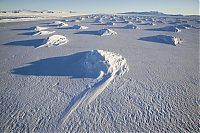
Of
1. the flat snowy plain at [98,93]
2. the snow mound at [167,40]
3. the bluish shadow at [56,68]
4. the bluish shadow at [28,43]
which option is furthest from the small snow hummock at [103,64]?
the snow mound at [167,40]

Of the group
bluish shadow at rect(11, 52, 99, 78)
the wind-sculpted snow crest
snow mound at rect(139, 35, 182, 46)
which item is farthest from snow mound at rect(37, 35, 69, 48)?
snow mound at rect(139, 35, 182, 46)

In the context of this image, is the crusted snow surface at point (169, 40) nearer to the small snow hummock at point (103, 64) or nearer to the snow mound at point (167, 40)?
the snow mound at point (167, 40)

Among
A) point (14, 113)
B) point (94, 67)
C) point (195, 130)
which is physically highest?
point (94, 67)

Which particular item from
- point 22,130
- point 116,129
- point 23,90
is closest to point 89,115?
point 116,129

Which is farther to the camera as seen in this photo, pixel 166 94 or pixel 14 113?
pixel 166 94

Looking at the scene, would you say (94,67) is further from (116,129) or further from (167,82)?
(116,129)

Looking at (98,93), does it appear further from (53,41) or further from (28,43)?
(28,43)

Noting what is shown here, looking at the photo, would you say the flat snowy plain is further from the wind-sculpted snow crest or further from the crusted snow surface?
the crusted snow surface
